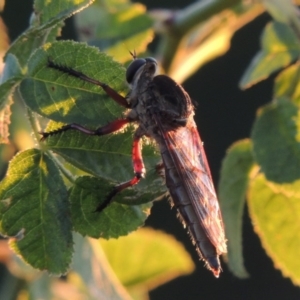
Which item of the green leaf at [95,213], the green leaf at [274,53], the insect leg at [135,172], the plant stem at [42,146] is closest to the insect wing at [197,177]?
the green leaf at [274,53]

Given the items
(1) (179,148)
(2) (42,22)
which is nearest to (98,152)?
(2) (42,22)

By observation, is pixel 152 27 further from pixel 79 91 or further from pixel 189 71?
pixel 79 91

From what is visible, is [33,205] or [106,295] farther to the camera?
[106,295]

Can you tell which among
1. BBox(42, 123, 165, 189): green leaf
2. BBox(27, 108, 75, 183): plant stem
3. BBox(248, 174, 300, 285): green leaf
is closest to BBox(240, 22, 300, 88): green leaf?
BBox(248, 174, 300, 285): green leaf

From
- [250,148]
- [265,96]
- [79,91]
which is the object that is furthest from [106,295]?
[265,96]

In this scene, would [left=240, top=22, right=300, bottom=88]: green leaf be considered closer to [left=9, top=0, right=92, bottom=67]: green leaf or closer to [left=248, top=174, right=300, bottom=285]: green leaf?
[left=248, top=174, right=300, bottom=285]: green leaf

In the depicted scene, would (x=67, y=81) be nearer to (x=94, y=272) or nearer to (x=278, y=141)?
(x=278, y=141)

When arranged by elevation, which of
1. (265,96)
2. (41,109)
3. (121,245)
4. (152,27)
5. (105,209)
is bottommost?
(265,96)
